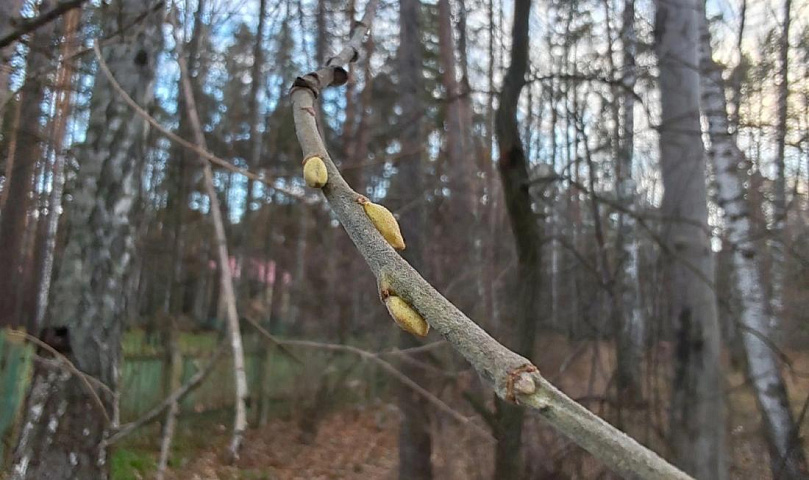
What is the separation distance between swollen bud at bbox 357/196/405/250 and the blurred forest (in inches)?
1.1

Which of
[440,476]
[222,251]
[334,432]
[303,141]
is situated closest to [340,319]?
[334,432]

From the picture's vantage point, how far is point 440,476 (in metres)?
7.67

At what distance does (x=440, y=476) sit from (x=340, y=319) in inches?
220

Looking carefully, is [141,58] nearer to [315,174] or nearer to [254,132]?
[315,174]

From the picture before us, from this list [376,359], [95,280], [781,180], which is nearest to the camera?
[376,359]

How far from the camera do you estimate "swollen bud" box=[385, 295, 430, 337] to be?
1.92 ft

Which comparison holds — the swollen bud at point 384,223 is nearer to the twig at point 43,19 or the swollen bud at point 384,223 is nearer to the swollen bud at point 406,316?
the swollen bud at point 406,316

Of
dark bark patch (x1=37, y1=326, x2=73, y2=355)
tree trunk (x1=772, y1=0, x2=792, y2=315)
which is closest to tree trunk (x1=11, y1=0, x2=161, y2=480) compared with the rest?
dark bark patch (x1=37, y1=326, x2=73, y2=355)

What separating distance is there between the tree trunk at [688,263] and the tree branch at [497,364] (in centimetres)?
383

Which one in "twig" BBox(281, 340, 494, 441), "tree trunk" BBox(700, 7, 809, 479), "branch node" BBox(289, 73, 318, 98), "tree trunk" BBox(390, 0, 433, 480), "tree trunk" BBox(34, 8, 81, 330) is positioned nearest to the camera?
"branch node" BBox(289, 73, 318, 98)

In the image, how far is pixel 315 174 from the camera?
31.1 inches

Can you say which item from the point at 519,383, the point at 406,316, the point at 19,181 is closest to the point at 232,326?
the point at 406,316

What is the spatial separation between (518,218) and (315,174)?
10.7ft

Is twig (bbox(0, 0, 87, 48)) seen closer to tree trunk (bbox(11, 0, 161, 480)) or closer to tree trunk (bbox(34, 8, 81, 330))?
tree trunk (bbox(11, 0, 161, 480))
